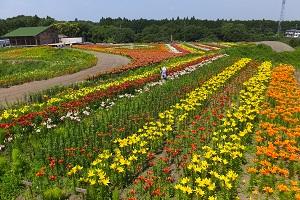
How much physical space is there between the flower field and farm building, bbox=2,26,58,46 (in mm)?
79188

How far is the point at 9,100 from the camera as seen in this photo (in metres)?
25.7

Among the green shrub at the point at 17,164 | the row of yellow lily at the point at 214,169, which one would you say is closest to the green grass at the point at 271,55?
the row of yellow lily at the point at 214,169

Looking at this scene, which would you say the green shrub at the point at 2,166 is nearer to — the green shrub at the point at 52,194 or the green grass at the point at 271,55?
the green shrub at the point at 52,194

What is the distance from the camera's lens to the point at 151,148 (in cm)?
1355

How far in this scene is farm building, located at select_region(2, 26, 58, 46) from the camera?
322ft

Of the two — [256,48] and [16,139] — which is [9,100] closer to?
[16,139]

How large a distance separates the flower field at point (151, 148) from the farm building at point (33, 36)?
79.2m

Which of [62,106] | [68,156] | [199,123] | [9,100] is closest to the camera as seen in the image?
[68,156]

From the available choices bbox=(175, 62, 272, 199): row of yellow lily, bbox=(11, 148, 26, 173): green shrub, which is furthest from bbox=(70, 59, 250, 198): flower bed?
bbox=(11, 148, 26, 173): green shrub

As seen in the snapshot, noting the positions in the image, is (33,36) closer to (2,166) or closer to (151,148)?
(151,148)

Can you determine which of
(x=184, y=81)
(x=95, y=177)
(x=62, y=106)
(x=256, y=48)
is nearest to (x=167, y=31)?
(x=256, y=48)

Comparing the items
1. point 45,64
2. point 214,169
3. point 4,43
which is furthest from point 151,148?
point 4,43

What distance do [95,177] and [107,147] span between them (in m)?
3.43

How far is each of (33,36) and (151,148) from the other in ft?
295
